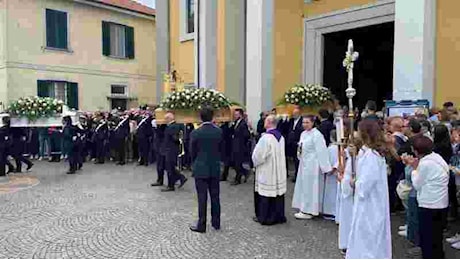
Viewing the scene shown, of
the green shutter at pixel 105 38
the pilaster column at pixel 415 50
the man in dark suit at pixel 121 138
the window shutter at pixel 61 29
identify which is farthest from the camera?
the green shutter at pixel 105 38

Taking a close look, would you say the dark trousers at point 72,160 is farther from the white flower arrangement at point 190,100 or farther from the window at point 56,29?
the window at point 56,29

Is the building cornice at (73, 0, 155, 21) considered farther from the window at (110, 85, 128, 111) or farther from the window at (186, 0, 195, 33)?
the window at (186, 0, 195, 33)

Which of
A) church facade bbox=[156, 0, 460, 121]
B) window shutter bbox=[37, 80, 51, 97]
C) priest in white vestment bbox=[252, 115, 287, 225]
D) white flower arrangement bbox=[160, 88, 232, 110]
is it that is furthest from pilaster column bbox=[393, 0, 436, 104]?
window shutter bbox=[37, 80, 51, 97]

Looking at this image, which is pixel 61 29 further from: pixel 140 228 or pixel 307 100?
pixel 140 228

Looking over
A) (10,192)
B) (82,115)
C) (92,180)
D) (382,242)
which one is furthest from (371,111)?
(82,115)

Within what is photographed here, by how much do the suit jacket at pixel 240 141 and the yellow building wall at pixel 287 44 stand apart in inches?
168

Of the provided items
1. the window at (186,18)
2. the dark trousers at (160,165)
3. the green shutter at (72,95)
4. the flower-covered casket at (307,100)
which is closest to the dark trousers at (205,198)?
the dark trousers at (160,165)

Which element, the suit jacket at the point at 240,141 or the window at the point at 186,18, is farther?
the window at the point at 186,18

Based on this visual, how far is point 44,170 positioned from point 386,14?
11188 mm

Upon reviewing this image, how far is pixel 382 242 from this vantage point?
5.11 meters

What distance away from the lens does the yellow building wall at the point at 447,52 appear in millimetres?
10414

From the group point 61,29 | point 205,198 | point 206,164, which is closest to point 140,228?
point 205,198

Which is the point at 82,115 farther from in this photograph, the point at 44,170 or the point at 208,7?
the point at 208,7

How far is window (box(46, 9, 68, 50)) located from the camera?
21422 millimetres
